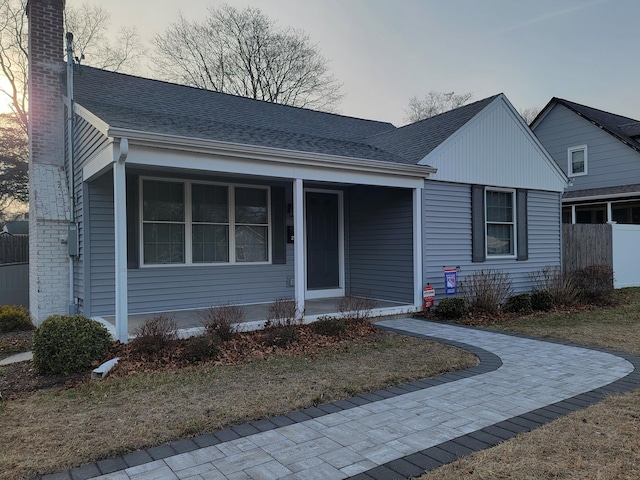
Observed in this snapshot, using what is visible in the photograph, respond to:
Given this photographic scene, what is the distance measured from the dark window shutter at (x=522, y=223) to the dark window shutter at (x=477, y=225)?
48.2 inches

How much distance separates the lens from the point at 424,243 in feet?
28.6

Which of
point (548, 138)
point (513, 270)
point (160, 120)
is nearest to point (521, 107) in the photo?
point (548, 138)

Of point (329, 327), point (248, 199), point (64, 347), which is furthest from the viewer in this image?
point (248, 199)

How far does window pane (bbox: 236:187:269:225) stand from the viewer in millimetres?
8711

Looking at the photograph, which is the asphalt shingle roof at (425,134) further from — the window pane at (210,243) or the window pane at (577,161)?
the window pane at (577,161)

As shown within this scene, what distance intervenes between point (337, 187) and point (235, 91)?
51.3ft

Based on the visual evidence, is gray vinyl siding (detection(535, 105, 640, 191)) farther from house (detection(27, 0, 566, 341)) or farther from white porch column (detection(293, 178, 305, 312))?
white porch column (detection(293, 178, 305, 312))

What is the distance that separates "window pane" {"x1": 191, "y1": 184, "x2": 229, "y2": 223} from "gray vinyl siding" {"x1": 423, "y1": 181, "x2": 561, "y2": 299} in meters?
3.83

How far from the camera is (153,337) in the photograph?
17.6 feet

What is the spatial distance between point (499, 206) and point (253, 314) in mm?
6071

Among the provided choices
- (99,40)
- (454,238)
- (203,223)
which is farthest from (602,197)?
(99,40)

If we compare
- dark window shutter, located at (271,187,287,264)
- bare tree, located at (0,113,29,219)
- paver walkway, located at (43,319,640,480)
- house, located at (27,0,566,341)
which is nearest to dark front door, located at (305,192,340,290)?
house, located at (27,0,566,341)

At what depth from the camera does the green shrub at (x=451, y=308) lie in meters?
8.27

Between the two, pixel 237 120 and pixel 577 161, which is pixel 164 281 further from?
pixel 577 161
